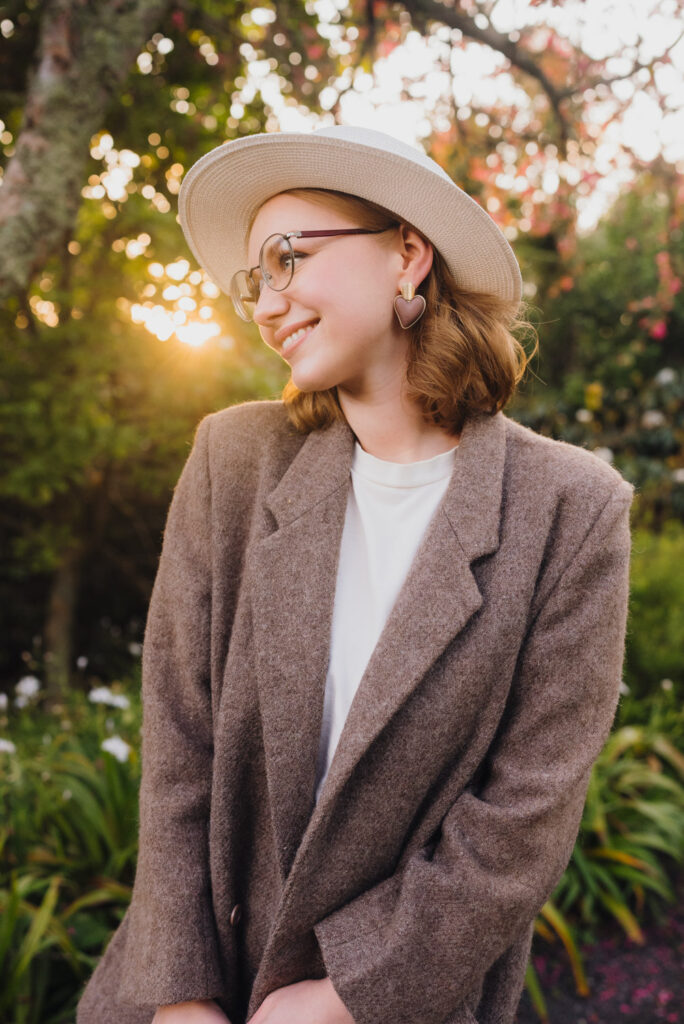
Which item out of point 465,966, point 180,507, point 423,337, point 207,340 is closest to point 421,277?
point 423,337

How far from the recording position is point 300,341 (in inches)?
56.9

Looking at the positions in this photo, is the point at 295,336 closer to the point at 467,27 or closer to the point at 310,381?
the point at 310,381

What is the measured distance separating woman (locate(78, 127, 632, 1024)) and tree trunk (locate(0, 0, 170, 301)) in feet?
2.85

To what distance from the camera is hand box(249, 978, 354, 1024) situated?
48.7 inches

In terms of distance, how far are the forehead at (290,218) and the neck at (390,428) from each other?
0.35m

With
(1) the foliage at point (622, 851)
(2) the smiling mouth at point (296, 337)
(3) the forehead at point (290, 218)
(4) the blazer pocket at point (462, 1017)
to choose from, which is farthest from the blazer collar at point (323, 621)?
(1) the foliage at point (622, 851)

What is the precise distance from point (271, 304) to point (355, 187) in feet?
0.91

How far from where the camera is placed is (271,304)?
1.44m

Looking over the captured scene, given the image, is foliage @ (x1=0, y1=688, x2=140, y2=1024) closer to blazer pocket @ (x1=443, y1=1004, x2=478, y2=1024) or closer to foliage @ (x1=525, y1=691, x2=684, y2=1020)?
blazer pocket @ (x1=443, y1=1004, x2=478, y2=1024)

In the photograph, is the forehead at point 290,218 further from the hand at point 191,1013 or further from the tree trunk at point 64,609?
the tree trunk at point 64,609

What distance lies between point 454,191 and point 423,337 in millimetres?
294

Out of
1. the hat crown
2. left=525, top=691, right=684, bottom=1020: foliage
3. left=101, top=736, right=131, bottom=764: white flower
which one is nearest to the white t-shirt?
the hat crown

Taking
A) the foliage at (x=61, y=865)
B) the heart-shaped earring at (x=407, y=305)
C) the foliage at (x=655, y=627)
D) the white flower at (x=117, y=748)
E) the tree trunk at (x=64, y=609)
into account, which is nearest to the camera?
the heart-shaped earring at (x=407, y=305)

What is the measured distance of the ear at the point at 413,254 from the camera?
1523 millimetres
